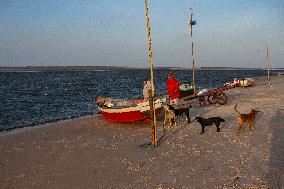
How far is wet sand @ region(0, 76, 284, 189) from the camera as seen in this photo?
8.76m

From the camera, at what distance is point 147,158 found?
10922 millimetres

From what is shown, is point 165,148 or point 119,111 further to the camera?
point 119,111

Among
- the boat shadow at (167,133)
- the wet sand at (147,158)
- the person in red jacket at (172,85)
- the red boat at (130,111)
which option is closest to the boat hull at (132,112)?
the red boat at (130,111)

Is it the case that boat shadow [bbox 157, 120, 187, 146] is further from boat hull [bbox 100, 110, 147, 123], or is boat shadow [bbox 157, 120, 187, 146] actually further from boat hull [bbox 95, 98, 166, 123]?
boat hull [bbox 100, 110, 147, 123]

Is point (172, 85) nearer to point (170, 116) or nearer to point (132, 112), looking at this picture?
point (132, 112)

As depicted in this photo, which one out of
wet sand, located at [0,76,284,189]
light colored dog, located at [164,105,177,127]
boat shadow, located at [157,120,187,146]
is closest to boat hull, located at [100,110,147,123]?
wet sand, located at [0,76,284,189]

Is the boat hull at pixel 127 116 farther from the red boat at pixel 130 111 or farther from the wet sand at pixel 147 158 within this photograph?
the wet sand at pixel 147 158

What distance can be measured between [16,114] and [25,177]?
20.2m

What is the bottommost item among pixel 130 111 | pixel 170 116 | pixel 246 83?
pixel 170 116

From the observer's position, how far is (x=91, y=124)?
63.4 ft

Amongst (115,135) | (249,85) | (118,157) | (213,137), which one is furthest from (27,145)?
(249,85)

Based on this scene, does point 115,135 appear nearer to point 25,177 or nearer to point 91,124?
point 91,124

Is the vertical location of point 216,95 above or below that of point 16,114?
above

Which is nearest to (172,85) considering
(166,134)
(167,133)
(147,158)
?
(167,133)
